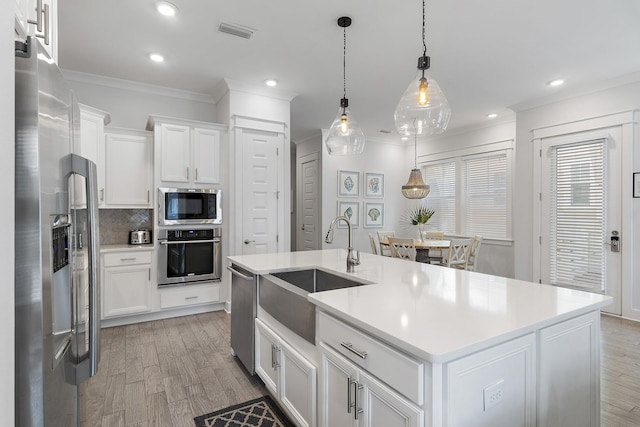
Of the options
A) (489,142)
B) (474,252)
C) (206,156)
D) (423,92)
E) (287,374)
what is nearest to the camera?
(287,374)

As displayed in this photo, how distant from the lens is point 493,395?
3.66ft

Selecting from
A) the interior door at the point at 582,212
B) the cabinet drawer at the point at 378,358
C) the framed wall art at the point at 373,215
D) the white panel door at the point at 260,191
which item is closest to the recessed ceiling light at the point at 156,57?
the white panel door at the point at 260,191

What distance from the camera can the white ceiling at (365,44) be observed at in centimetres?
266

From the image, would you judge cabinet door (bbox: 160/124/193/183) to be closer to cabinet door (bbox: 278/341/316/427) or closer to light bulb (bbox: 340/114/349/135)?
light bulb (bbox: 340/114/349/135)

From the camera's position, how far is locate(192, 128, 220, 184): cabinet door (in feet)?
13.1

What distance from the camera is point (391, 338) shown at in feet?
3.55

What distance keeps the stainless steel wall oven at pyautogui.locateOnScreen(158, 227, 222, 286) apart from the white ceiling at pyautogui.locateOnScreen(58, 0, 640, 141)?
6.39ft

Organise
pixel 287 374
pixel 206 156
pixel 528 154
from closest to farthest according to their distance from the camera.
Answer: pixel 287 374 < pixel 206 156 < pixel 528 154

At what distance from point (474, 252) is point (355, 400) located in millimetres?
4505

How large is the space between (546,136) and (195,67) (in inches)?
188

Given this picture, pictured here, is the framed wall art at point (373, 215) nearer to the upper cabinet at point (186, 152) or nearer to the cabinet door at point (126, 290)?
the upper cabinet at point (186, 152)

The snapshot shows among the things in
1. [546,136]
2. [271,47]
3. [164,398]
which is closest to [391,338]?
[164,398]

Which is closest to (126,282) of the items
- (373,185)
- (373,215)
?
(373,215)

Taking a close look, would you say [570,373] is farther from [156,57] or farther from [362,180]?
[362,180]
